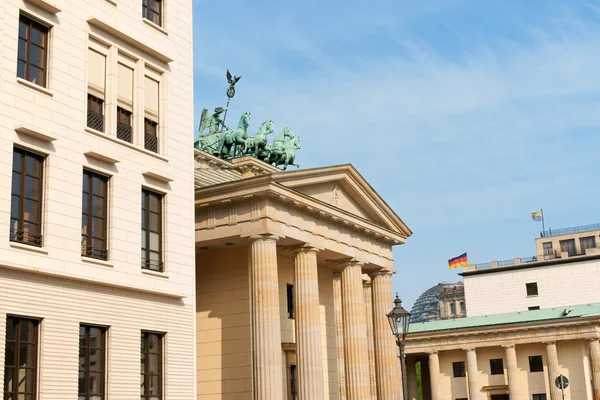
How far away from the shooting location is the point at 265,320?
38688 mm

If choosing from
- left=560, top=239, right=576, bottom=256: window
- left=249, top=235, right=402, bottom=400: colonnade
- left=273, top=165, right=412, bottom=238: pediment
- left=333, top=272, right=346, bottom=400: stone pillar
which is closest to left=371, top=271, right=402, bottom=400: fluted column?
left=249, top=235, right=402, bottom=400: colonnade

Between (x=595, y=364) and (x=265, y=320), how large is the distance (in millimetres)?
47040

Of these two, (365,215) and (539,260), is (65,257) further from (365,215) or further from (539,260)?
(539,260)

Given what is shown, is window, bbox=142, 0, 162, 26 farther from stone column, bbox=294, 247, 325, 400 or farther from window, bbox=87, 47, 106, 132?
stone column, bbox=294, 247, 325, 400

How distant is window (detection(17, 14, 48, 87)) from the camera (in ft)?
86.6

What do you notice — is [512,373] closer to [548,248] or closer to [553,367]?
[553,367]

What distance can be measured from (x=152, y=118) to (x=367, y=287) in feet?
79.7

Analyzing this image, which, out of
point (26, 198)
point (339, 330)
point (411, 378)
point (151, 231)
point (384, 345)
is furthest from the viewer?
point (411, 378)

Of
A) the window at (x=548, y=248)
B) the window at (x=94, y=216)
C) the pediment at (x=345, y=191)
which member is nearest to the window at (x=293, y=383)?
the pediment at (x=345, y=191)

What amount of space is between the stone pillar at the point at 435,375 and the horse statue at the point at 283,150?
2879cm

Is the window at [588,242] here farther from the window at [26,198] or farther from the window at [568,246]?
the window at [26,198]

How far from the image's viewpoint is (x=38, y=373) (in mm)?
24891

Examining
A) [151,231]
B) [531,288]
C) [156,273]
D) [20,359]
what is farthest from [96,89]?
[531,288]

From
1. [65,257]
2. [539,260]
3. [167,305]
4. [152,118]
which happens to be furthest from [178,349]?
[539,260]
